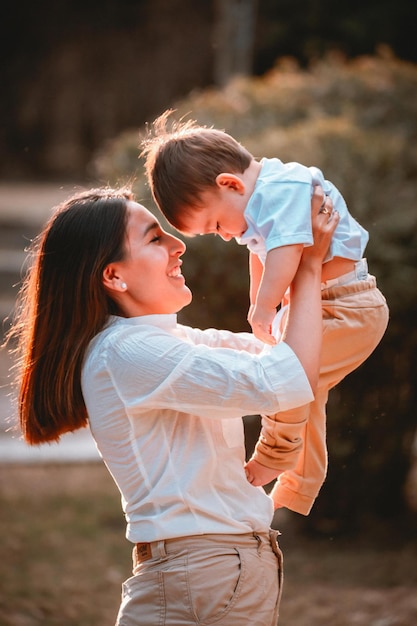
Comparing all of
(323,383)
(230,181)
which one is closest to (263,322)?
(323,383)

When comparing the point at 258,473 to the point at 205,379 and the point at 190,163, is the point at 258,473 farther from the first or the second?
the point at 190,163

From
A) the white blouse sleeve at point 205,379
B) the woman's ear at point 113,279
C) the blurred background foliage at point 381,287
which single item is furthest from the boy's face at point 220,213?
the blurred background foliage at point 381,287

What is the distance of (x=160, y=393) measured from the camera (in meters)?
2.11

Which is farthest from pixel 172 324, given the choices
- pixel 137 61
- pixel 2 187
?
pixel 137 61

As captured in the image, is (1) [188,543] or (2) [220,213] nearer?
(1) [188,543]

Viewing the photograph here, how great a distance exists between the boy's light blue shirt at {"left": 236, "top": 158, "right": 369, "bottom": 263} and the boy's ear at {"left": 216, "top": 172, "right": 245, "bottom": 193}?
36mm

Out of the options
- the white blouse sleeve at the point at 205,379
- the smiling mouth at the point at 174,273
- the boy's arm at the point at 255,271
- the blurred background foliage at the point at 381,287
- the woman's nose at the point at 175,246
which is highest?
the woman's nose at the point at 175,246

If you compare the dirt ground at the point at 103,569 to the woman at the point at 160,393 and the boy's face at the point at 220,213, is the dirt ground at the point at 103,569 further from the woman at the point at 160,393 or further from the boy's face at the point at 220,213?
the boy's face at the point at 220,213

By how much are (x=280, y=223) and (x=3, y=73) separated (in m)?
21.4

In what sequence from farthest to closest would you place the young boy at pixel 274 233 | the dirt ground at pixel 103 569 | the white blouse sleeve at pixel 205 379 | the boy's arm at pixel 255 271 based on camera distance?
1. the dirt ground at pixel 103 569
2. the boy's arm at pixel 255 271
3. the young boy at pixel 274 233
4. the white blouse sleeve at pixel 205 379

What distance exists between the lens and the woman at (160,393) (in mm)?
2119

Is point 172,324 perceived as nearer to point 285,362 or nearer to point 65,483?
point 285,362

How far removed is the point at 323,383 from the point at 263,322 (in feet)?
0.79

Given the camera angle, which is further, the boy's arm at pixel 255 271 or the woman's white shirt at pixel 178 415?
the boy's arm at pixel 255 271
